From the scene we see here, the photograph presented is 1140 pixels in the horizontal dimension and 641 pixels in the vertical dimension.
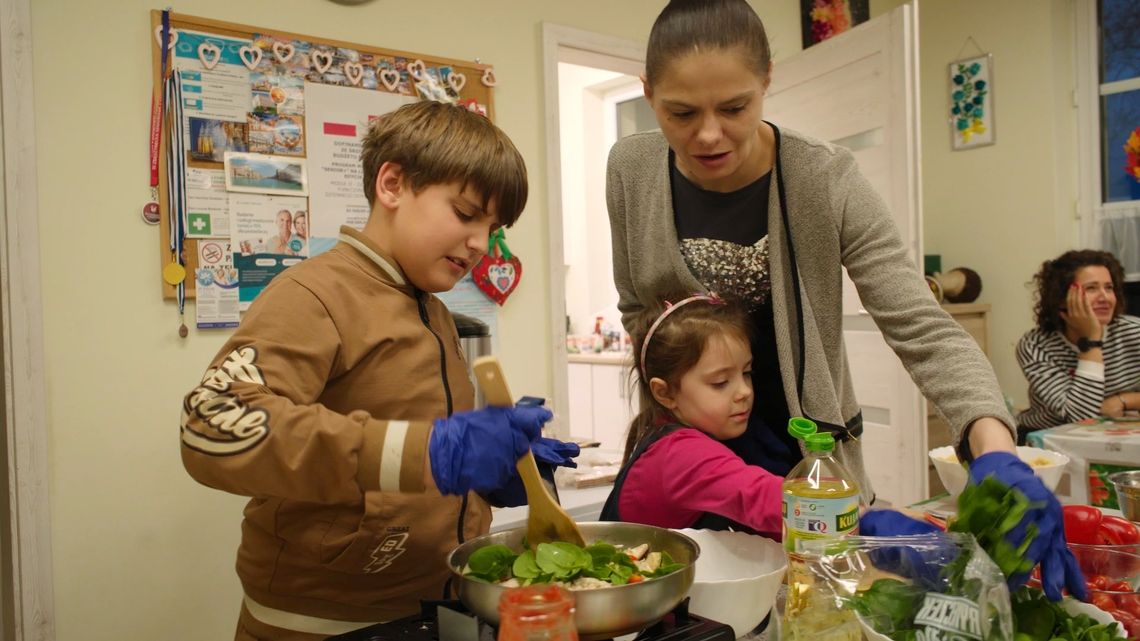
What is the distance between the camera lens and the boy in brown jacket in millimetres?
807

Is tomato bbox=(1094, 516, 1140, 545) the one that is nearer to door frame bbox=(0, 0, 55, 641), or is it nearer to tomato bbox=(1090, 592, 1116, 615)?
tomato bbox=(1090, 592, 1116, 615)

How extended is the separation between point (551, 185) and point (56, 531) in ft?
6.39

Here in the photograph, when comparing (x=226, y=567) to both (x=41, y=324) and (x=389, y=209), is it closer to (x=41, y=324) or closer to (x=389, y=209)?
(x=41, y=324)

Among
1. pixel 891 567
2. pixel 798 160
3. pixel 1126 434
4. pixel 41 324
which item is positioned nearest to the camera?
pixel 891 567

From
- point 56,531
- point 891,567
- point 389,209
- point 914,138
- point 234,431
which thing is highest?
point 914,138

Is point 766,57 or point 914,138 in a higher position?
point 914,138

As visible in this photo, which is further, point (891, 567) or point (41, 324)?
point (41, 324)

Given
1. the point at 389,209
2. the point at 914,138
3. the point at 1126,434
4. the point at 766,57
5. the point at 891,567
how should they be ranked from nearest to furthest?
1. the point at 891,567
2. the point at 389,209
3. the point at 766,57
4. the point at 1126,434
5. the point at 914,138

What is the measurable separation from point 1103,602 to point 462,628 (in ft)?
2.24

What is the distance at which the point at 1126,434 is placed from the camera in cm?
232

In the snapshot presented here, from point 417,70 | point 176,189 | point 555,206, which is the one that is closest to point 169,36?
point 176,189

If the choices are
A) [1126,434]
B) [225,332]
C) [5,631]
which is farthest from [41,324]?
[1126,434]

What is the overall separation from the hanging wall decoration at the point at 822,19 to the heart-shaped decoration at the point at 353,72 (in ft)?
7.91

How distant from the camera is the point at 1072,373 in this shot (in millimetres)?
3154
